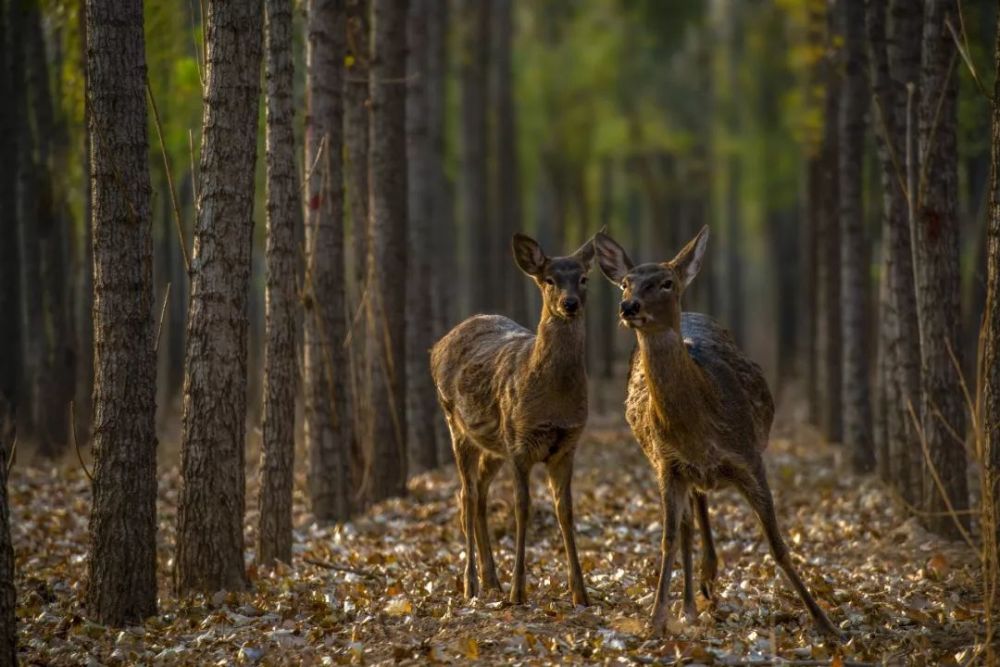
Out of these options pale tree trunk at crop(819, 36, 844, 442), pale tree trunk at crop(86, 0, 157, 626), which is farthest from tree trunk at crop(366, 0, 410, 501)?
pale tree trunk at crop(819, 36, 844, 442)

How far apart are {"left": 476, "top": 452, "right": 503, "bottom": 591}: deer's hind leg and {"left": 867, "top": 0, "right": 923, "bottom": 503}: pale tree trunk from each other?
426cm

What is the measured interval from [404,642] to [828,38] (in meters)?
13.8

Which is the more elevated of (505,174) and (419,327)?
(505,174)

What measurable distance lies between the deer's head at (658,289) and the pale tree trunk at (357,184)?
5520mm

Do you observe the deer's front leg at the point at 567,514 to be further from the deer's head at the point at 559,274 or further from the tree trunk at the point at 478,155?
the tree trunk at the point at 478,155

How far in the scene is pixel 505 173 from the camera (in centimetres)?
2883

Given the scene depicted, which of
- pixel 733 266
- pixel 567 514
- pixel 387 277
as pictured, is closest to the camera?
pixel 567 514

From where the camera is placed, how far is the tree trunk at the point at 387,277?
15.2 metres

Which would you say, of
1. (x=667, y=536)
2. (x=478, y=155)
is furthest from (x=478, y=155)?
(x=667, y=536)

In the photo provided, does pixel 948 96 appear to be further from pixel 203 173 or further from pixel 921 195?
pixel 203 173

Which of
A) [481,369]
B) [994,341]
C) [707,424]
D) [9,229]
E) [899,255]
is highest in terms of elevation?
[9,229]

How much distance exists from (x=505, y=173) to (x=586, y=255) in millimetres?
19168

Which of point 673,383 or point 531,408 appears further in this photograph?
→ point 531,408

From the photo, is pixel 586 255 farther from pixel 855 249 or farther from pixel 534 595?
pixel 855 249
